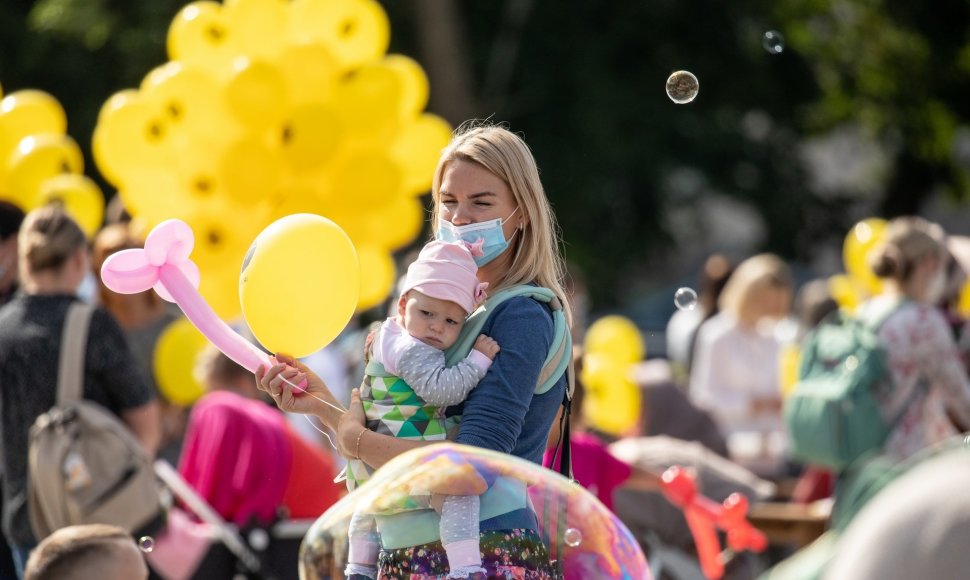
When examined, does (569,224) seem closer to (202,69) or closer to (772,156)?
(772,156)

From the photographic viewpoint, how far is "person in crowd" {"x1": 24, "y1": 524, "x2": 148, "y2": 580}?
11.5 feet

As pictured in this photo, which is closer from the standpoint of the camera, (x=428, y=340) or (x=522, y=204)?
(x=428, y=340)

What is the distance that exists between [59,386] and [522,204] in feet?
7.54

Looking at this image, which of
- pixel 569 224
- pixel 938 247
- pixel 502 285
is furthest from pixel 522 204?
pixel 569 224

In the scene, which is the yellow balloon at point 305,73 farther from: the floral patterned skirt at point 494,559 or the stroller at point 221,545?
the floral patterned skirt at point 494,559

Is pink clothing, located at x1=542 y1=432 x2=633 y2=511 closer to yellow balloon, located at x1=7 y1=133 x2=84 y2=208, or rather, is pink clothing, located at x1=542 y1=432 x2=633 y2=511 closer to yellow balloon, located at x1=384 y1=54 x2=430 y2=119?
yellow balloon, located at x1=384 y1=54 x2=430 y2=119

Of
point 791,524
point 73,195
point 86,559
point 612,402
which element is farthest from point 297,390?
point 612,402

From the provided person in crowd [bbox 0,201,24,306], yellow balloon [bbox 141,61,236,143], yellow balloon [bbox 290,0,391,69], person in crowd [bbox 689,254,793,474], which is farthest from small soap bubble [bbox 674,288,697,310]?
person in crowd [bbox 689,254,793,474]

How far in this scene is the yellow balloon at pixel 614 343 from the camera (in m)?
8.41

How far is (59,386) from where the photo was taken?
4695 mm

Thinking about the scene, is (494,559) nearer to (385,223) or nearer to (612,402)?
(385,223)

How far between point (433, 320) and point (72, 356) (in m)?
2.28

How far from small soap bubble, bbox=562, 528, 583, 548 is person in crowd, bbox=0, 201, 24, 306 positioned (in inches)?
134

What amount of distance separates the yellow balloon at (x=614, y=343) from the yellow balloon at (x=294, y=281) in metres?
5.18
